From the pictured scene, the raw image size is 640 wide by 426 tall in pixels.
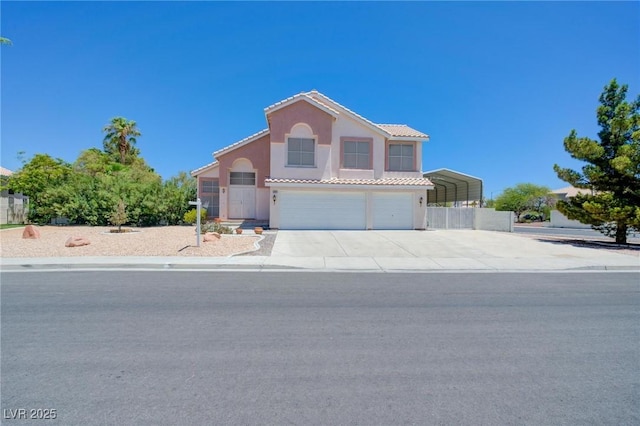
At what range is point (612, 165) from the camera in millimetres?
14836

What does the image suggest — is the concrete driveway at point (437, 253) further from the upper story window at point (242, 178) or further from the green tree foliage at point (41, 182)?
the green tree foliage at point (41, 182)

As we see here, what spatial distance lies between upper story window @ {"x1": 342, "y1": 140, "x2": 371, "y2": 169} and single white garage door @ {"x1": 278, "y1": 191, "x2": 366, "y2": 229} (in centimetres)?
199

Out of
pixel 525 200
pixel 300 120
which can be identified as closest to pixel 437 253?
pixel 300 120

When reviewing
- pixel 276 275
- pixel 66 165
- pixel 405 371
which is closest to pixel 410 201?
pixel 276 275

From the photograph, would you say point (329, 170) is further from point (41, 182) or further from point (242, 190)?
point (41, 182)

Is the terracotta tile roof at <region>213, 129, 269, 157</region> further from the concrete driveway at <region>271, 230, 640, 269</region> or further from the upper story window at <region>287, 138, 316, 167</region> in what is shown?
the concrete driveway at <region>271, 230, 640, 269</region>

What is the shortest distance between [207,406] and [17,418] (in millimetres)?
1575

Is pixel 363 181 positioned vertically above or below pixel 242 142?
below

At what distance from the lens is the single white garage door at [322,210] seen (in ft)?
62.3

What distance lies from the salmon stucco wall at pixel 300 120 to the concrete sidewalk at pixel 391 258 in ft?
22.8

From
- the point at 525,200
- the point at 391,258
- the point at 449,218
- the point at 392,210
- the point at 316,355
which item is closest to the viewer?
the point at 316,355

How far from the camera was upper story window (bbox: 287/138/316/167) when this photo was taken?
775 inches

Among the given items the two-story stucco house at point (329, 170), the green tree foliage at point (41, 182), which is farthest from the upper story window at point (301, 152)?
the green tree foliage at point (41, 182)

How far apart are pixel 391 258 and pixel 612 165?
1196cm
